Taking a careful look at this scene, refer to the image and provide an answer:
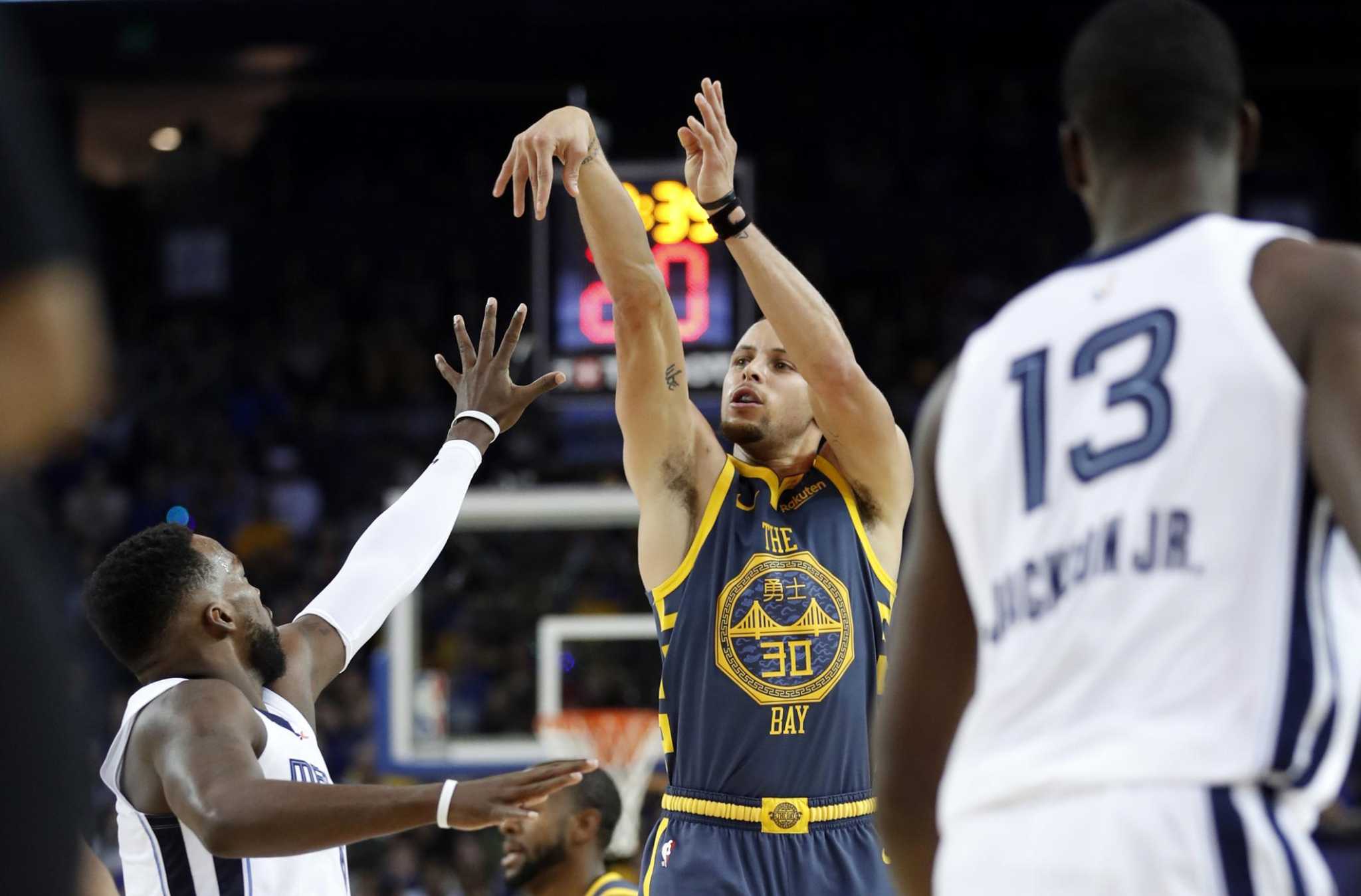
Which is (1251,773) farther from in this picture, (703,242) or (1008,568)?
(703,242)

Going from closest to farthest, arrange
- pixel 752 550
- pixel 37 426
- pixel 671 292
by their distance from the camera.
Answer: pixel 37 426 → pixel 752 550 → pixel 671 292

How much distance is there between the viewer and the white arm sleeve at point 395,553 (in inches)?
187

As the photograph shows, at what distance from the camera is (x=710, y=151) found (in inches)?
182

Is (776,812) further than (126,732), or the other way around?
(776,812)

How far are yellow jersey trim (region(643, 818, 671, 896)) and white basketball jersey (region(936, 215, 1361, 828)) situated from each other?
7.38 ft

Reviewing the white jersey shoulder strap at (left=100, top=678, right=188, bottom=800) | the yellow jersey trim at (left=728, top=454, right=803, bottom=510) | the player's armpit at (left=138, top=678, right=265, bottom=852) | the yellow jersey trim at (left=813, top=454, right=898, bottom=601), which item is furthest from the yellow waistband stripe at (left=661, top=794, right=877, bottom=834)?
the white jersey shoulder strap at (left=100, top=678, right=188, bottom=800)

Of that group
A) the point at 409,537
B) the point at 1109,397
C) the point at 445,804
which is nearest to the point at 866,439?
the point at 409,537

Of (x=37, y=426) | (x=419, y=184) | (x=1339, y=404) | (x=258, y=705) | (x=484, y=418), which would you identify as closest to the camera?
(x=37, y=426)

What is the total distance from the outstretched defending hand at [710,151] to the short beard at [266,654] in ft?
5.24

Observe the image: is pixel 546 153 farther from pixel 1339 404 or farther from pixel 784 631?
pixel 1339 404

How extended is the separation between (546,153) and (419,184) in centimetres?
1534

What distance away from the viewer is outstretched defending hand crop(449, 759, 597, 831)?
11.4 ft

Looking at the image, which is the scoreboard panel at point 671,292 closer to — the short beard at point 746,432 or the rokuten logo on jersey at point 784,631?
the short beard at point 746,432

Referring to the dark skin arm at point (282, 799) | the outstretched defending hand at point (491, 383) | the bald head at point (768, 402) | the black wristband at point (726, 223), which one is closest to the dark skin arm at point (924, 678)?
the dark skin arm at point (282, 799)
